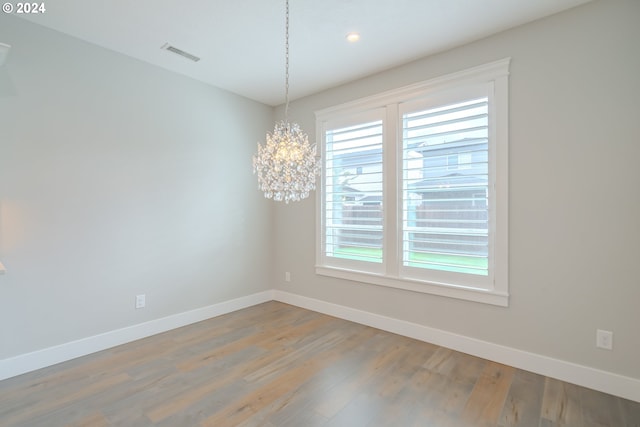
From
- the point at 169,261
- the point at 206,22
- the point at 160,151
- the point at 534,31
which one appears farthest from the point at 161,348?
the point at 534,31

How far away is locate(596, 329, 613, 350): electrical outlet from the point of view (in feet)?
7.07

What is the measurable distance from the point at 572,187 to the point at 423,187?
1.14 m

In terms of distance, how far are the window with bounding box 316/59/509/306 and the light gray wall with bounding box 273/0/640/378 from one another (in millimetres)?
138

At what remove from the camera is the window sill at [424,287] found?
8.58 ft

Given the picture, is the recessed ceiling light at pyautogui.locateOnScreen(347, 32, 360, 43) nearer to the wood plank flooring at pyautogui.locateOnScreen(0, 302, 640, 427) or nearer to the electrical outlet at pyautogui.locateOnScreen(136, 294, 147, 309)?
the wood plank flooring at pyautogui.locateOnScreen(0, 302, 640, 427)

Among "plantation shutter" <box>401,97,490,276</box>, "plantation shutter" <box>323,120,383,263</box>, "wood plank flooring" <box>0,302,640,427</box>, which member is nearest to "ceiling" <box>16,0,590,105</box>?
"plantation shutter" <box>401,97,490,276</box>

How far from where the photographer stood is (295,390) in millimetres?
2197

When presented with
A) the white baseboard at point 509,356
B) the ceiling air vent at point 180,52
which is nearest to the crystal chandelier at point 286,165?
the ceiling air vent at point 180,52

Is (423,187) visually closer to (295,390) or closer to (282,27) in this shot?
(282,27)

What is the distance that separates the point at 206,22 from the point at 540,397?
3.77 meters

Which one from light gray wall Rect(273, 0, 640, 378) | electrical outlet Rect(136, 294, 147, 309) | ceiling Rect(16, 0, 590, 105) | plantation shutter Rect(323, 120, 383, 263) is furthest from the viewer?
plantation shutter Rect(323, 120, 383, 263)

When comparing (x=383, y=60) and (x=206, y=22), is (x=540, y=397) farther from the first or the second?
(x=206, y=22)

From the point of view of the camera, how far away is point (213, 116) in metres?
3.76

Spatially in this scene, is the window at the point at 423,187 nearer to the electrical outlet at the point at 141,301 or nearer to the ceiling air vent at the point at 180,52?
the ceiling air vent at the point at 180,52
